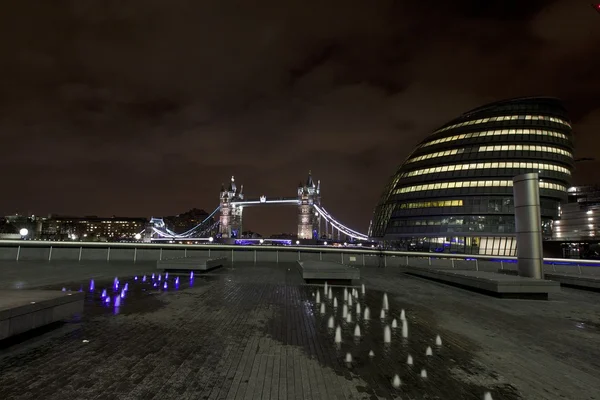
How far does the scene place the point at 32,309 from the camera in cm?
783

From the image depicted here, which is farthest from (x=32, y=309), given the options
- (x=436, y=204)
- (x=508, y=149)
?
(x=508, y=149)

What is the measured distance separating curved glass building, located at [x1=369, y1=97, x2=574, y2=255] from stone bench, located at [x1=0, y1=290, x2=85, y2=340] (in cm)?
6864

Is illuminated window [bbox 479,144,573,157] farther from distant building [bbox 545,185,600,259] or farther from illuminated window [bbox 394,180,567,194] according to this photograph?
distant building [bbox 545,185,600,259]

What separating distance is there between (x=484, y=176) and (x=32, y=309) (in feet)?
245

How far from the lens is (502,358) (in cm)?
731

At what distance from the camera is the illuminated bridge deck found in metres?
5.60

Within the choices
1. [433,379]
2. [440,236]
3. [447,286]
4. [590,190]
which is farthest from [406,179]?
[433,379]

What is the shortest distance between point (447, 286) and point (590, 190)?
89825 millimetres

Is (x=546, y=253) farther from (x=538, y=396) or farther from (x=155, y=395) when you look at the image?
(x=155, y=395)

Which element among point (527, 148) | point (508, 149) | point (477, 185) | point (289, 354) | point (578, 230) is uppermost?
point (527, 148)

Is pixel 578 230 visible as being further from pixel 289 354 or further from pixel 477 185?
pixel 289 354

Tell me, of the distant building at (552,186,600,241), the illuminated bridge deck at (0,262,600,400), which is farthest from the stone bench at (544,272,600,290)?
the distant building at (552,186,600,241)

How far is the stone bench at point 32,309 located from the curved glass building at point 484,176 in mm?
68643

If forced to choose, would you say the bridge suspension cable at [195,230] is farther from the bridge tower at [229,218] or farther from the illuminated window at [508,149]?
the illuminated window at [508,149]
